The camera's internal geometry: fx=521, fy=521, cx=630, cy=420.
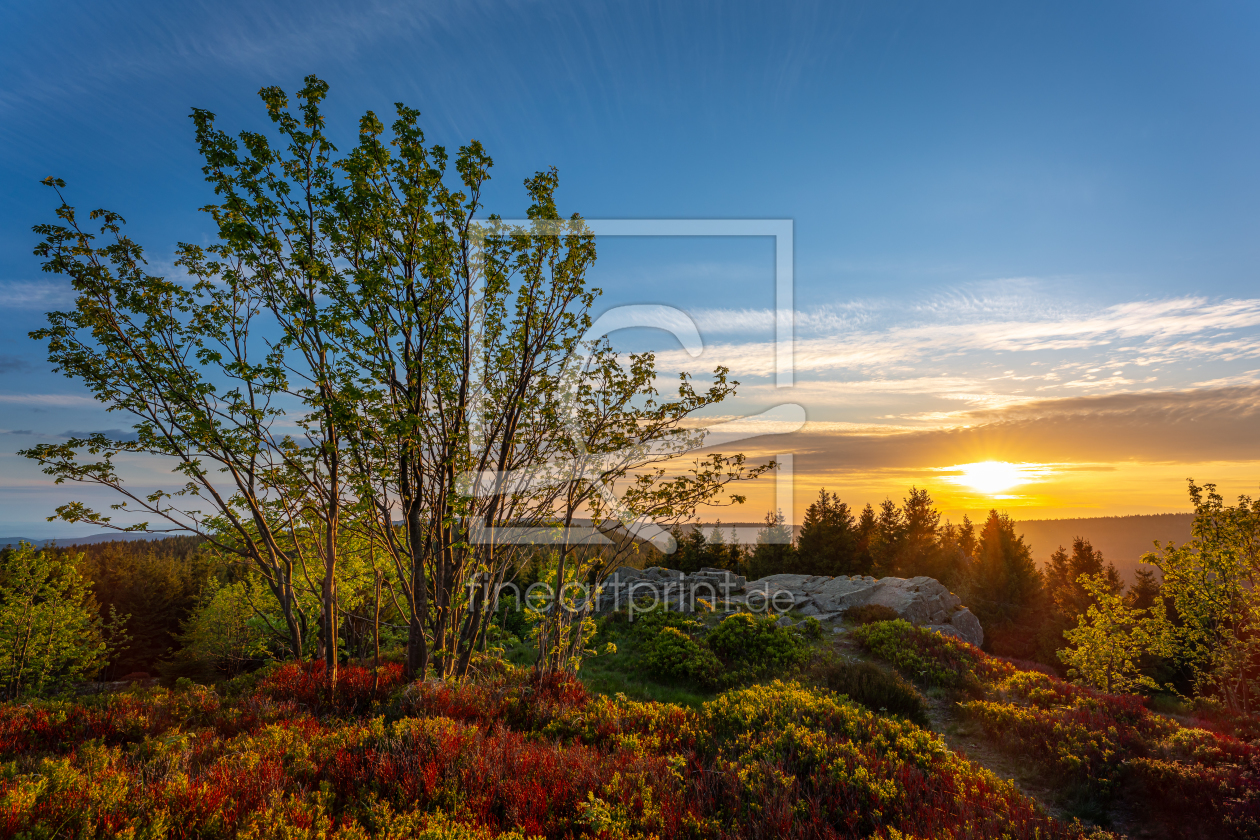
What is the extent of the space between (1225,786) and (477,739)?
28.8 ft

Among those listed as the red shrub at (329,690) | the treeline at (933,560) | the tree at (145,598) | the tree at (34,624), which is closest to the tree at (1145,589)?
the treeline at (933,560)

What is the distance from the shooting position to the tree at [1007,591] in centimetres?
3094

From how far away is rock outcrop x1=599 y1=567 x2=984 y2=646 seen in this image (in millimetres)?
19609

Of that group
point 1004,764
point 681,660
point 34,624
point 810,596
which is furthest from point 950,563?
point 34,624

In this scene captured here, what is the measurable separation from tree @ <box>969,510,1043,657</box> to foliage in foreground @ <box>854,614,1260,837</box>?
20.8 m

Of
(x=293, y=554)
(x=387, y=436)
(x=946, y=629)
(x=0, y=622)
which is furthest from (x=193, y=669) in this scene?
(x=946, y=629)

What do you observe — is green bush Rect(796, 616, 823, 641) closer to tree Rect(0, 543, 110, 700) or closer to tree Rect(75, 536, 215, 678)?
tree Rect(0, 543, 110, 700)

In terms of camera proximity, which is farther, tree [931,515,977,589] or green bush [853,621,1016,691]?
tree [931,515,977,589]

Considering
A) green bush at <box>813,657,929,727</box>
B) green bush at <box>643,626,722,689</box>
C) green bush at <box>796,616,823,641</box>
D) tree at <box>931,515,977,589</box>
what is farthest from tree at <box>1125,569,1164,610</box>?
green bush at <box>643,626,722,689</box>

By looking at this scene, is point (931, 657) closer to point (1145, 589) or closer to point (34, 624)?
point (1145, 589)

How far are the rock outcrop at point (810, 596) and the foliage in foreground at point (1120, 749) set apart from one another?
22.3 ft

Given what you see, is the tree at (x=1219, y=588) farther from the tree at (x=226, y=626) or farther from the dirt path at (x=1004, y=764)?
the tree at (x=226, y=626)

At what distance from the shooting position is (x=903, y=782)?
5246mm

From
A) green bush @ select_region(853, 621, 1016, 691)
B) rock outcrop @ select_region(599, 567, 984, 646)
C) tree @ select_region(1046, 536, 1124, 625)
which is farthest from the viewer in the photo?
tree @ select_region(1046, 536, 1124, 625)
